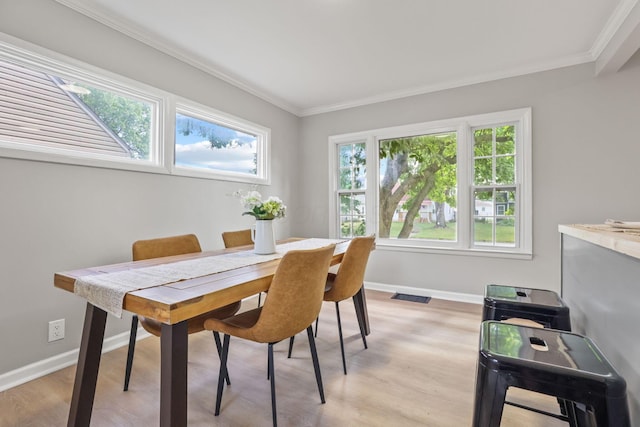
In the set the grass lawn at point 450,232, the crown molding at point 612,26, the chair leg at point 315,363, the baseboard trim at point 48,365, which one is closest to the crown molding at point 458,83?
the crown molding at point 612,26

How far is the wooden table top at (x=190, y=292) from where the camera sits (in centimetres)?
110

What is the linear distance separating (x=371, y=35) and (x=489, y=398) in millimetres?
2675

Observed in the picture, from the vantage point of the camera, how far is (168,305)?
1072mm

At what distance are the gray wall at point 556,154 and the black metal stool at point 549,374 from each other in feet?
7.84

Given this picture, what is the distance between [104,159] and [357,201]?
290 centimetres

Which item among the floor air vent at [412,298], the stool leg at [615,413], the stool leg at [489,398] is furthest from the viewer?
the floor air vent at [412,298]

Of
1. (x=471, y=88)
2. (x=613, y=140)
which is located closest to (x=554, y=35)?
(x=471, y=88)

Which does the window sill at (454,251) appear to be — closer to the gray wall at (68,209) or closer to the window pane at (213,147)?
the window pane at (213,147)

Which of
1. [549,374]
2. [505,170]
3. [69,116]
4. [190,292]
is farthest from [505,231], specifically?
[69,116]

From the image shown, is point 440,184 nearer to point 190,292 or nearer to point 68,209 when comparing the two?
point 190,292

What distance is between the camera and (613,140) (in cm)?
282

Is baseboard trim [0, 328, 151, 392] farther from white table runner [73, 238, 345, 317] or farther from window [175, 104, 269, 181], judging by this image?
window [175, 104, 269, 181]

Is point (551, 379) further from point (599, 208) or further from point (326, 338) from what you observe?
point (599, 208)

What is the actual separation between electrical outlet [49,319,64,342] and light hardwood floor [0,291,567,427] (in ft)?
0.78
